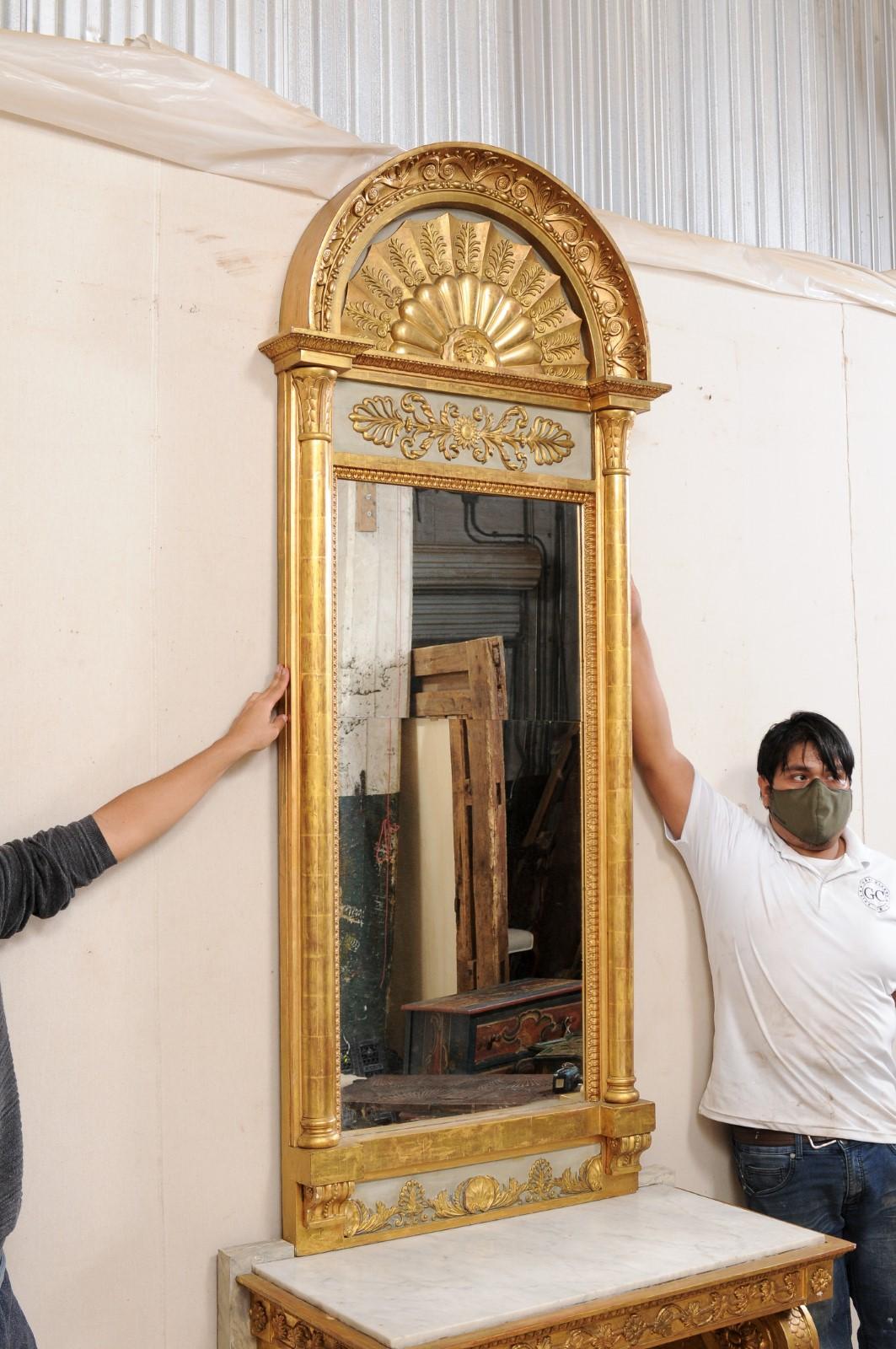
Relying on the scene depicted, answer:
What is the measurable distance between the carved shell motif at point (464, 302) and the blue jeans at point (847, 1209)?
156cm

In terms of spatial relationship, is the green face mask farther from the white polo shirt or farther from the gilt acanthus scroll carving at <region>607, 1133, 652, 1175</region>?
the gilt acanthus scroll carving at <region>607, 1133, 652, 1175</region>

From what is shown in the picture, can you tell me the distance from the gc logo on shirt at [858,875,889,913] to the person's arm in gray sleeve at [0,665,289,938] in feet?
4.17

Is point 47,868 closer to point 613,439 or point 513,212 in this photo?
point 613,439

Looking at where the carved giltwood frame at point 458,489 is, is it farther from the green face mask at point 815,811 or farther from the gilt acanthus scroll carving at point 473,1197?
the green face mask at point 815,811

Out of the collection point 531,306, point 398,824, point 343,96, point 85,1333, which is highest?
point 343,96

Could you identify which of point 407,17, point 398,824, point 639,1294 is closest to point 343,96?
point 407,17

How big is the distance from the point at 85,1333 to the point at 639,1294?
83cm

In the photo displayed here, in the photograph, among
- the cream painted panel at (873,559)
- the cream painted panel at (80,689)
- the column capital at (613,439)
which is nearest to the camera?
the cream painted panel at (80,689)

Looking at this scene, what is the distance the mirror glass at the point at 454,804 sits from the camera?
2.23 metres

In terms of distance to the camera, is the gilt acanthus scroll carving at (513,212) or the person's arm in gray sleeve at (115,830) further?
the gilt acanthus scroll carving at (513,212)

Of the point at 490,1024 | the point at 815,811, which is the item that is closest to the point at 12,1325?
the point at 490,1024

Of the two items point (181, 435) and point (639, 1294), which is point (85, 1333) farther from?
point (181, 435)

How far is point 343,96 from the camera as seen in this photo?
8.12 feet

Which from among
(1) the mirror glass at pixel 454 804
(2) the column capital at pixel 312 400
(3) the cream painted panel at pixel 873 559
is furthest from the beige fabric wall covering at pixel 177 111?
(3) the cream painted panel at pixel 873 559
